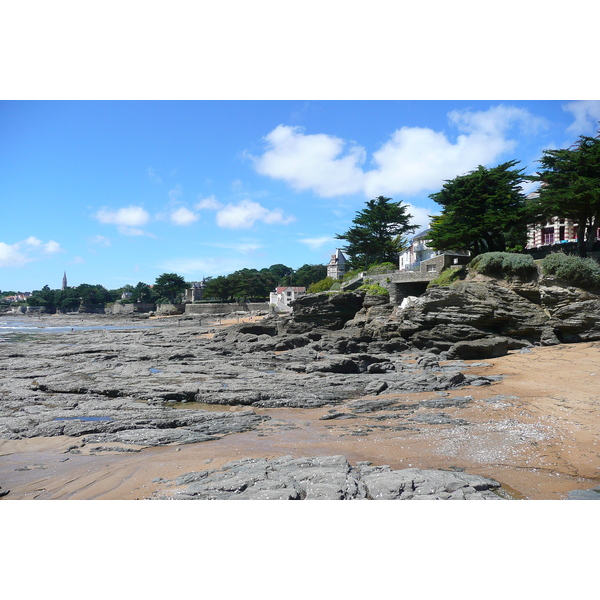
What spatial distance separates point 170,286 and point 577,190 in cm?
8487

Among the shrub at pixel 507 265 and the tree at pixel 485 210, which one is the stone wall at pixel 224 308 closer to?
the tree at pixel 485 210

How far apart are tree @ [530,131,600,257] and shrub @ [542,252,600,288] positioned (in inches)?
117

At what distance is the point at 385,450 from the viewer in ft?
23.1

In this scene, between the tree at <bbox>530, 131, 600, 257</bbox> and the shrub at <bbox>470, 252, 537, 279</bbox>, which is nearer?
the tree at <bbox>530, 131, 600, 257</bbox>

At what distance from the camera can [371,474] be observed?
5.51m

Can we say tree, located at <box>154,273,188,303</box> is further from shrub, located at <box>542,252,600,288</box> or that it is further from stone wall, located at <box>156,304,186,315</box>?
shrub, located at <box>542,252,600,288</box>

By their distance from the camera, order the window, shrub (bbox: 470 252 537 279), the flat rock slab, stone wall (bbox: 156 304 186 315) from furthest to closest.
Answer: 1. stone wall (bbox: 156 304 186 315)
2. the window
3. shrub (bbox: 470 252 537 279)
4. the flat rock slab

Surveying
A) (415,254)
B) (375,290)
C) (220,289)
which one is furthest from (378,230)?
(220,289)

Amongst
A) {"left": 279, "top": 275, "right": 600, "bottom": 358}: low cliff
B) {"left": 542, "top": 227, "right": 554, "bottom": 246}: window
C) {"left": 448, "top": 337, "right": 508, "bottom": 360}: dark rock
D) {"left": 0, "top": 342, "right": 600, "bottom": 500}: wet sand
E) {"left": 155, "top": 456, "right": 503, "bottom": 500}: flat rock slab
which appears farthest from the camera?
{"left": 542, "top": 227, "right": 554, "bottom": 246}: window

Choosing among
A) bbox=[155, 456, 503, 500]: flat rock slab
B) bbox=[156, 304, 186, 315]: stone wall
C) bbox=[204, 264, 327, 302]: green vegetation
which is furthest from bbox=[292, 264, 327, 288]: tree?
bbox=[155, 456, 503, 500]: flat rock slab

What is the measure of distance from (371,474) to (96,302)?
370 ft

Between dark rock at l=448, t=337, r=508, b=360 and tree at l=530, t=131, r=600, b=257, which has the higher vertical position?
tree at l=530, t=131, r=600, b=257

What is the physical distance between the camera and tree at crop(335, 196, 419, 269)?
4247cm

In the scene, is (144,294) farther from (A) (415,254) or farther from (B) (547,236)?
(B) (547,236)
